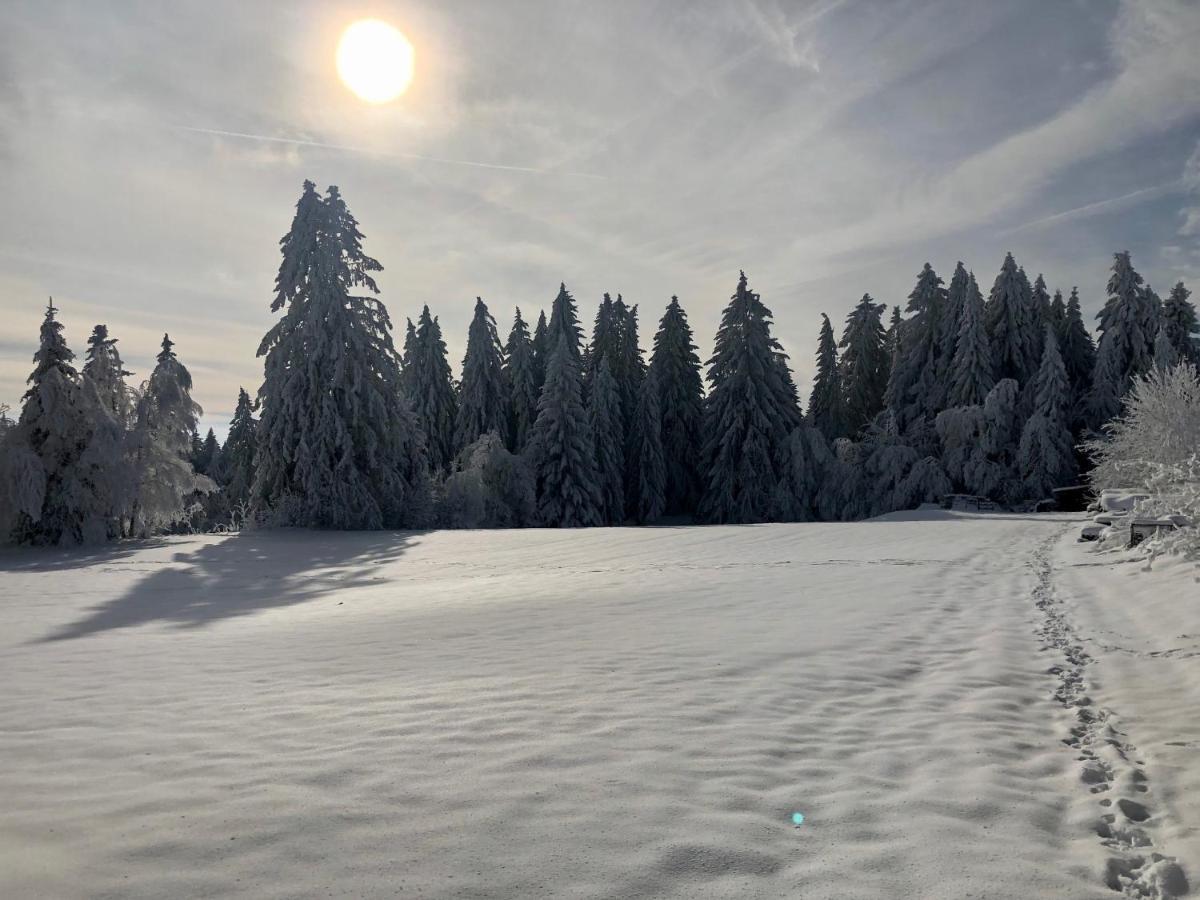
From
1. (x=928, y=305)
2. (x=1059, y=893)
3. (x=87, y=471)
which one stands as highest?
(x=928, y=305)

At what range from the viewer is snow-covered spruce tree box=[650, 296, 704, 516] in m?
46.0

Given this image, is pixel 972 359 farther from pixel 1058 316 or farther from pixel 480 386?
pixel 480 386

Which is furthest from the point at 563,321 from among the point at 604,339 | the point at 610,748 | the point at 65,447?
the point at 610,748

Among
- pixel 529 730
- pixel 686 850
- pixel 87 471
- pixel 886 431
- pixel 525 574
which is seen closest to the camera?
pixel 686 850

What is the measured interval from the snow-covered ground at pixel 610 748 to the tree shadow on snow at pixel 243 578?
297 mm

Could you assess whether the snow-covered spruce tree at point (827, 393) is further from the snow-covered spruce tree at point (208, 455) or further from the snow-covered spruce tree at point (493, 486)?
the snow-covered spruce tree at point (208, 455)

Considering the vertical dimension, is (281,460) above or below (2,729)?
above

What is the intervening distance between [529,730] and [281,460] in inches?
934

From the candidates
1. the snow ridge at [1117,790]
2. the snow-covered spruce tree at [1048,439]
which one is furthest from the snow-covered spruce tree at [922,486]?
the snow ridge at [1117,790]

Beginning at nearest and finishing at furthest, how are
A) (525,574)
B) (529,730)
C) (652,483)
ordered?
(529,730)
(525,574)
(652,483)

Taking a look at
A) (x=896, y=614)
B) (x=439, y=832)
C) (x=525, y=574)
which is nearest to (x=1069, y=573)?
(x=896, y=614)

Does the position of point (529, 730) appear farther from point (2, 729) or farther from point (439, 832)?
point (2, 729)

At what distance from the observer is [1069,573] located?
1233cm

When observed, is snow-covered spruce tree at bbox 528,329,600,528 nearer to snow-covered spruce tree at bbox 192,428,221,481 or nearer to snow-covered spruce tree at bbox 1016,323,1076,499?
snow-covered spruce tree at bbox 1016,323,1076,499
